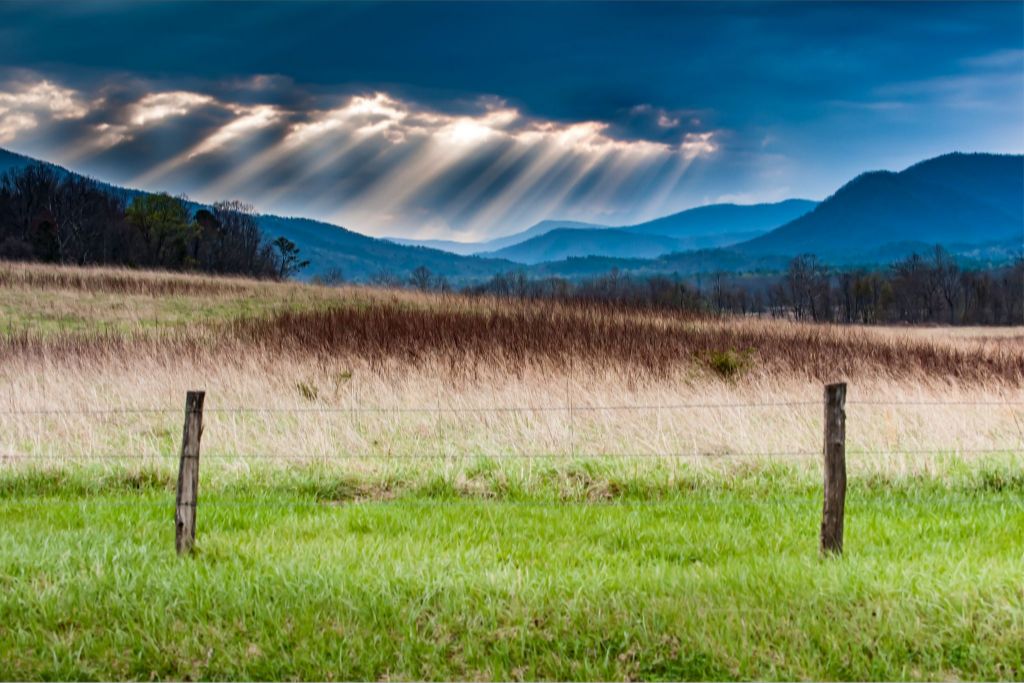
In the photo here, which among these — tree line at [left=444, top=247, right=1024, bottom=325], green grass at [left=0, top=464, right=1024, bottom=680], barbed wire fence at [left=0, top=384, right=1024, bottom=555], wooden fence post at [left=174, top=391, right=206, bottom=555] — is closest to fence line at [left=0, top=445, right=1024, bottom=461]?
barbed wire fence at [left=0, top=384, right=1024, bottom=555]

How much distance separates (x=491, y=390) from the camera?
14031 mm

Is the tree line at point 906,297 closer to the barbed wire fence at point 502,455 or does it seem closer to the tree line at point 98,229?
the tree line at point 98,229

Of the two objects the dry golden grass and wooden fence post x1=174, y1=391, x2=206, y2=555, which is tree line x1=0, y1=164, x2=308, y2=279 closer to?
the dry golden grass

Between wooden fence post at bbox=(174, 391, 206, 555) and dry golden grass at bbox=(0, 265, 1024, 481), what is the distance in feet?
11.2

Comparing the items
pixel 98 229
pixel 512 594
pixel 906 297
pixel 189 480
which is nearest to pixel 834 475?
pixel 512 594

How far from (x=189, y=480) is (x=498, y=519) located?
8.70 ft

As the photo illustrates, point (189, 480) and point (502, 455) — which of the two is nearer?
point (189, 480)

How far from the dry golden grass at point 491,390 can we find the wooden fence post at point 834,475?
269 centimetres

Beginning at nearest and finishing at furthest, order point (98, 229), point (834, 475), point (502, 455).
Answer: point (834, 475), point (502, 455), point (98, 229)

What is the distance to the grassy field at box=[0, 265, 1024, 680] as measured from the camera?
4941mm

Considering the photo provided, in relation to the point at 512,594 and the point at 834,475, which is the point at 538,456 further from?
the point at 512,594

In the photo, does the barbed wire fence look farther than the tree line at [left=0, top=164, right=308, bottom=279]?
No

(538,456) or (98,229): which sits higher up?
(98,229)

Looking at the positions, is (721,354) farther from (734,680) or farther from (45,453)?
(734,680)
